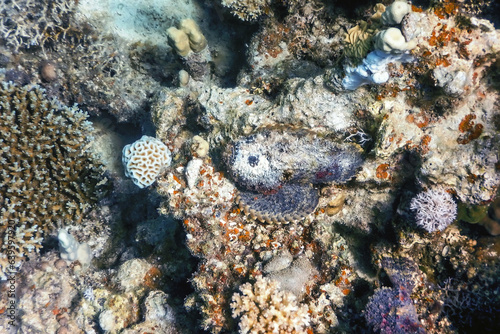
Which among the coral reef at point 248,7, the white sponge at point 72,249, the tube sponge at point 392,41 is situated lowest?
the white sponge at point 72,249

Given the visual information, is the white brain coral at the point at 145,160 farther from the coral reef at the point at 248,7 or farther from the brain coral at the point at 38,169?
the coral reef at the point at 248,7

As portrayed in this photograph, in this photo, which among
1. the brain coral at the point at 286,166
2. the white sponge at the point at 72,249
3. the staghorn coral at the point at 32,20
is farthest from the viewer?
the staghorn coral at the point at 32,20

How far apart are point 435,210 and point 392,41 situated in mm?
1645

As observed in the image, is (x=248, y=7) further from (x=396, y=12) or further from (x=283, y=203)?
(x=283, y=203)

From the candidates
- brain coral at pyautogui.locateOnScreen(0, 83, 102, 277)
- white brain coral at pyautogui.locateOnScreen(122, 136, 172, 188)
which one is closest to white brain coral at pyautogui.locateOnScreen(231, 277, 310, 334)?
white brain coral at pyautogui.locateOnScreen(122, 136, 172, 188)

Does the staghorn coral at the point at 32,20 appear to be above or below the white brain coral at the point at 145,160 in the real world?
below

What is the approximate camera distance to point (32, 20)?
16.6ft

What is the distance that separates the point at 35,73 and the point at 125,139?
5.99 feet

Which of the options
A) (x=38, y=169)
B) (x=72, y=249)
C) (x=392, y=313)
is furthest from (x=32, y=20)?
(x=392, y=313)

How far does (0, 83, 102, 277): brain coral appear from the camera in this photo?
178 inches

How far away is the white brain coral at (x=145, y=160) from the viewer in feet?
12.1

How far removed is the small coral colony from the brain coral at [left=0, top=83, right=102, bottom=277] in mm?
183

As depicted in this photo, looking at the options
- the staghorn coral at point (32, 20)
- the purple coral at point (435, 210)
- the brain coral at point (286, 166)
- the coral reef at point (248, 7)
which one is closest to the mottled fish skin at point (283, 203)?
the brain coral at point (286, 166)

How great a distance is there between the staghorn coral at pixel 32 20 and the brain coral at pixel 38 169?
0.83 metres
